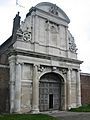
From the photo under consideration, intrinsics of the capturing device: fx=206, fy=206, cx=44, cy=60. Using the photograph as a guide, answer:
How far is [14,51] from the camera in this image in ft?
54.5

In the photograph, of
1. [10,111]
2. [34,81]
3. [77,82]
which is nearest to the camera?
[10,111]

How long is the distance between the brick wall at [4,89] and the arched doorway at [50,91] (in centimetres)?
314

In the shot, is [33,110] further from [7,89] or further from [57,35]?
[57,35]

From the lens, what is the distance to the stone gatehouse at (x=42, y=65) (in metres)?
16.7

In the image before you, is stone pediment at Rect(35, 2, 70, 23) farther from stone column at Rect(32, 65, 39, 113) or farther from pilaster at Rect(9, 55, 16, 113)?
stone column at Rect(32, 65, 39, 113)

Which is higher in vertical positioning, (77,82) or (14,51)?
(14,51)

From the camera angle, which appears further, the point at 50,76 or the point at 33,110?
the point at 50,76

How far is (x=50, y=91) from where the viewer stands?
18922 millimetres

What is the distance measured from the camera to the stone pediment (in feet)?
63.9

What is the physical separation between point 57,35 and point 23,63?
5.15 metres

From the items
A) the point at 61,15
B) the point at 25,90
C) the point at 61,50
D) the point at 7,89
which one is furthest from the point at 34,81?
the point at 61,15

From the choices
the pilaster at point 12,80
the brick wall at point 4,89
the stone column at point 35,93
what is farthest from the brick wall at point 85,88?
the brick wall at point 4,89

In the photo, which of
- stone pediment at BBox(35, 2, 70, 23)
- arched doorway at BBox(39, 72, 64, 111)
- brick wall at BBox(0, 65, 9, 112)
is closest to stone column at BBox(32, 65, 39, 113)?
arched doorway at BBox(39, 72, 64, 111)

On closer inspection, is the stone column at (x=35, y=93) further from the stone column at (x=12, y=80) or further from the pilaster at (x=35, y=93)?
the stone column at (x=12, y=80)
